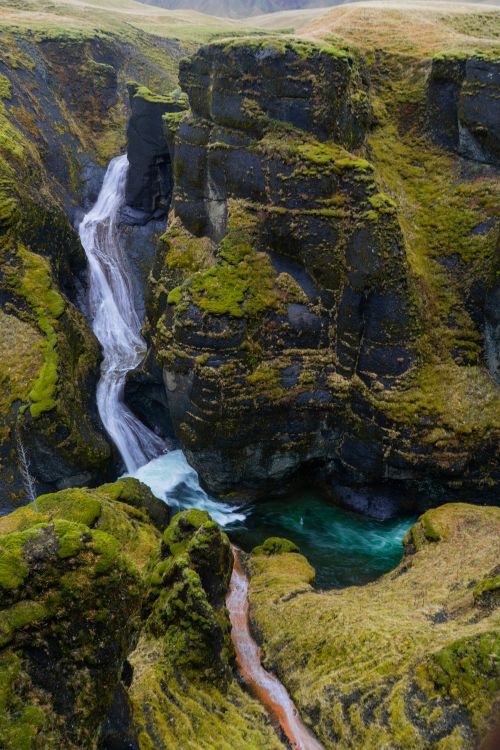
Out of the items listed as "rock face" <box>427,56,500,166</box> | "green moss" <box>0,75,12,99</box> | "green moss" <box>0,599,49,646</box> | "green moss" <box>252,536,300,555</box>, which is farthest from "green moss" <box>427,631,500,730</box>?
"green moss" <box>0,75,12,99</box>

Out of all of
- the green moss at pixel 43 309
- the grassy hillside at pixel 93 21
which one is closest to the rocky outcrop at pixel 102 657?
the green moss at pixel 43 309

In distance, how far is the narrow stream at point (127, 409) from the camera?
1460 cm

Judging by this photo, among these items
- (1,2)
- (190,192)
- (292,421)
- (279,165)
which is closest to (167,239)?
(190,192)

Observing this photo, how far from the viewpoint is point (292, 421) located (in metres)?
24.7

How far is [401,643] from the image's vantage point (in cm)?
1322

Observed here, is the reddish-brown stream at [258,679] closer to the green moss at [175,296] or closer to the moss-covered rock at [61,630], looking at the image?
the moss-covered rock at [61,630]

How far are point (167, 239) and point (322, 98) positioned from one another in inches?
409

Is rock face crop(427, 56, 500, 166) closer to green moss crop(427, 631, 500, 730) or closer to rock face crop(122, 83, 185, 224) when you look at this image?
rock face crop(122, 83, 185, 224)

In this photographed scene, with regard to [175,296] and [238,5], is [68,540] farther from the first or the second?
[238,5]

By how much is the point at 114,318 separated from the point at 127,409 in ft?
25.9

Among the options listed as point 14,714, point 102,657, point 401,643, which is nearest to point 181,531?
point 401,643

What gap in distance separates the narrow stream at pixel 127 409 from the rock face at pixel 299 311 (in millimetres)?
2629

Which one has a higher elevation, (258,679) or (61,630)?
(61,630)

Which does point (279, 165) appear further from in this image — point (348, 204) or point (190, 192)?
point (190, 192)
